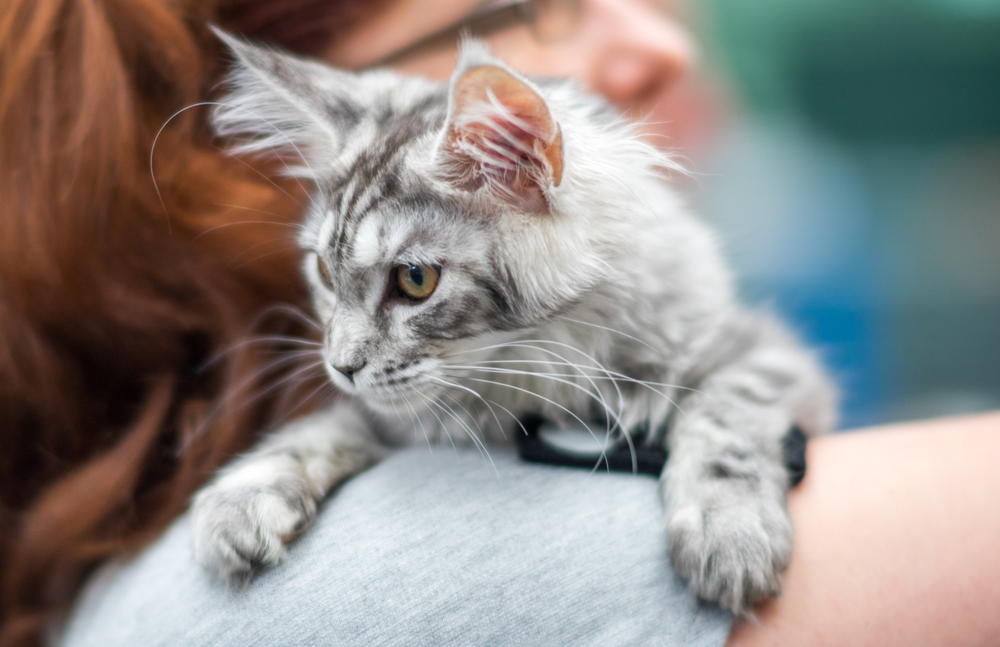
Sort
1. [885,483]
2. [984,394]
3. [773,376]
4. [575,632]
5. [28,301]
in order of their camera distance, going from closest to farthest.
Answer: [575,632], [885,483], [28,301], [773,376], [984,394]

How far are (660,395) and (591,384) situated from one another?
108mm

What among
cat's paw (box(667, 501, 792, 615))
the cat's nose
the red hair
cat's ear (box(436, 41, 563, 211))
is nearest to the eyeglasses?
the red hair

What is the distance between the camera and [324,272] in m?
0.91

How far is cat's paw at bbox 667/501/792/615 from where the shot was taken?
64 centimetres

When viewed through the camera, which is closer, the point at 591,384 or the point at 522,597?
the point at 522,597

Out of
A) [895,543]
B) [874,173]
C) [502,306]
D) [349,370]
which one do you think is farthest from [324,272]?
[874,173]

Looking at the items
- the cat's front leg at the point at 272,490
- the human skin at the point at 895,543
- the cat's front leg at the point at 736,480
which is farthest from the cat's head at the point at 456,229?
the human skin at the point at 895,543

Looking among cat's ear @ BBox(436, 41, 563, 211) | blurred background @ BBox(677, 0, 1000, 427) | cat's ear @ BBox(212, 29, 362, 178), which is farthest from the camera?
blurred background @ BBox(677, 0, 1000, 427)

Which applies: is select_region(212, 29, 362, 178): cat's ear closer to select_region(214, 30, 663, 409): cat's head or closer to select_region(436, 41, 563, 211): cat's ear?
select_region(214, 30, 663, 409): cat's head

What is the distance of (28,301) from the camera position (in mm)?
876

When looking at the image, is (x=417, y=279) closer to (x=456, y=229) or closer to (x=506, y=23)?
(x=456, y=229)

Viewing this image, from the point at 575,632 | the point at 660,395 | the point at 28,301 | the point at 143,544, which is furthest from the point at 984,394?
the point at 28,301

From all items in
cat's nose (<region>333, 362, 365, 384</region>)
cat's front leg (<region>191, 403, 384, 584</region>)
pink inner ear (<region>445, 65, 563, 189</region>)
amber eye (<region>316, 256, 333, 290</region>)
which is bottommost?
cat's front leg (<region>191, 403, 384, 584</region>)

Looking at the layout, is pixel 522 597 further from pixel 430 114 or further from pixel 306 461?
pixel 430 114
